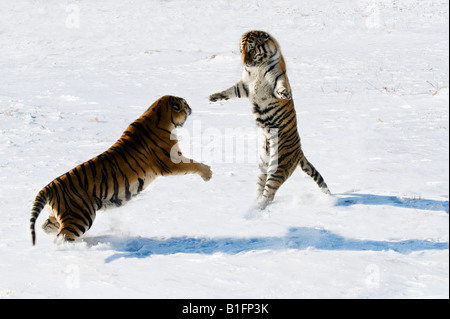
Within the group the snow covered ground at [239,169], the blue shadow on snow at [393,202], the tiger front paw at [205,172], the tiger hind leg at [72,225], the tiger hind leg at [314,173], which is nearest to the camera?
the snow covered ground at [239,169]

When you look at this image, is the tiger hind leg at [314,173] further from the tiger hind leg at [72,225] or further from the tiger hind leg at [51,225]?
the tiger hind leg at [51,225]

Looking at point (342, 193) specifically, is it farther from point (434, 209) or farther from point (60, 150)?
point (60, 150)

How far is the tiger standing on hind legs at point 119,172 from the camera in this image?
195 inches

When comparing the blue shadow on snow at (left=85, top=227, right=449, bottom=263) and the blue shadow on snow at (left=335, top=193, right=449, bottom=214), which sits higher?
the blue shadow on snow at (left=335, top=193, right=449, bottom=214)

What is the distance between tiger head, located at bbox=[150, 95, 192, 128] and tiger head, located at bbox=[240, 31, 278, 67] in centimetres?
81

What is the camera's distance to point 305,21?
19.3 metres

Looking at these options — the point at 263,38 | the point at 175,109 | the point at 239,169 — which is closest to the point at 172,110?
the point at 175,109

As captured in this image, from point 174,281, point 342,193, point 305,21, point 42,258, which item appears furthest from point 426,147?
point 305,21

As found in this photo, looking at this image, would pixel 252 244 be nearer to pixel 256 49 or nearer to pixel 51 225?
pixel 51 225

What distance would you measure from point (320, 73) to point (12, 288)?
10.1 m

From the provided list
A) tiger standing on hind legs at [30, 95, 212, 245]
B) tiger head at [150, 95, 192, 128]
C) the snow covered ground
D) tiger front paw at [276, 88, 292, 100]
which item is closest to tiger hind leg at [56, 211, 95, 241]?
tiger standing on hind legs at [30, 95, 212, 245]

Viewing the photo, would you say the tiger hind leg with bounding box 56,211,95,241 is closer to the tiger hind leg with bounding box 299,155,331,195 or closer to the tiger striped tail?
the tiger striped tail

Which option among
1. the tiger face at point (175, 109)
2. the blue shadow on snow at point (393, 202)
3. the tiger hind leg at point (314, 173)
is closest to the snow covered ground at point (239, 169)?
the blue shadow on snow at point (393, 202)

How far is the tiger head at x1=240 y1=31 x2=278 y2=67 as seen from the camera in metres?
5.77
